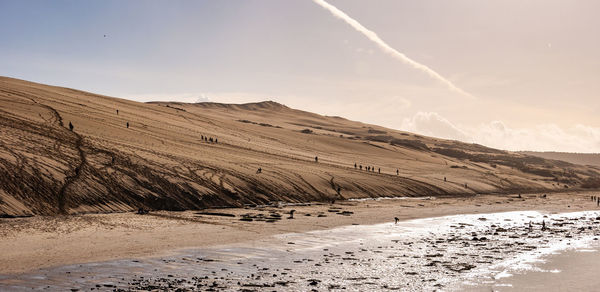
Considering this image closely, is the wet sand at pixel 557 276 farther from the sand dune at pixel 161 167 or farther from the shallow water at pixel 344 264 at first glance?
the sand dune at pixel 161 167

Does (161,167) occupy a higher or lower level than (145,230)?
higher

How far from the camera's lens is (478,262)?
19.5 metres

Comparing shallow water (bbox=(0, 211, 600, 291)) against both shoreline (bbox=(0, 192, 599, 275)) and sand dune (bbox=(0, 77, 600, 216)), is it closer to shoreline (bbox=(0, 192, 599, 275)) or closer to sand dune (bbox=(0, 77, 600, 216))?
shoreline (bbox=(0, 192, 599, 275))

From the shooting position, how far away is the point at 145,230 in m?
24.3

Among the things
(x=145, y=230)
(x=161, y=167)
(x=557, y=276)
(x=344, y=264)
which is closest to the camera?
(x=557, y=276)

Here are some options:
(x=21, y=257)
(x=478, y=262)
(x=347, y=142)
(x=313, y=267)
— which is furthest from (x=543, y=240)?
(x=347, y=142)

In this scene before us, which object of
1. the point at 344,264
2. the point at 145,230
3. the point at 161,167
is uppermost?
the point at 161,167

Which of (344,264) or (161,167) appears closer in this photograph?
(344,264)

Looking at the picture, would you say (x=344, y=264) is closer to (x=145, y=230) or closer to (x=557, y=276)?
(x=557, y=276)

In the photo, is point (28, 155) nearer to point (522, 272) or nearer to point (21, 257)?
point (21, 257)

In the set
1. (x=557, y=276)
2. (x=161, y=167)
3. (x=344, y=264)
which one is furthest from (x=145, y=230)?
(x=557, y=276)

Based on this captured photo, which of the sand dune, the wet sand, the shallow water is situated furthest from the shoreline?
the wet sand

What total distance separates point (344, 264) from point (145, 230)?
1129cm

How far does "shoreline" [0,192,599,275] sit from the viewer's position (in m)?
18.5
